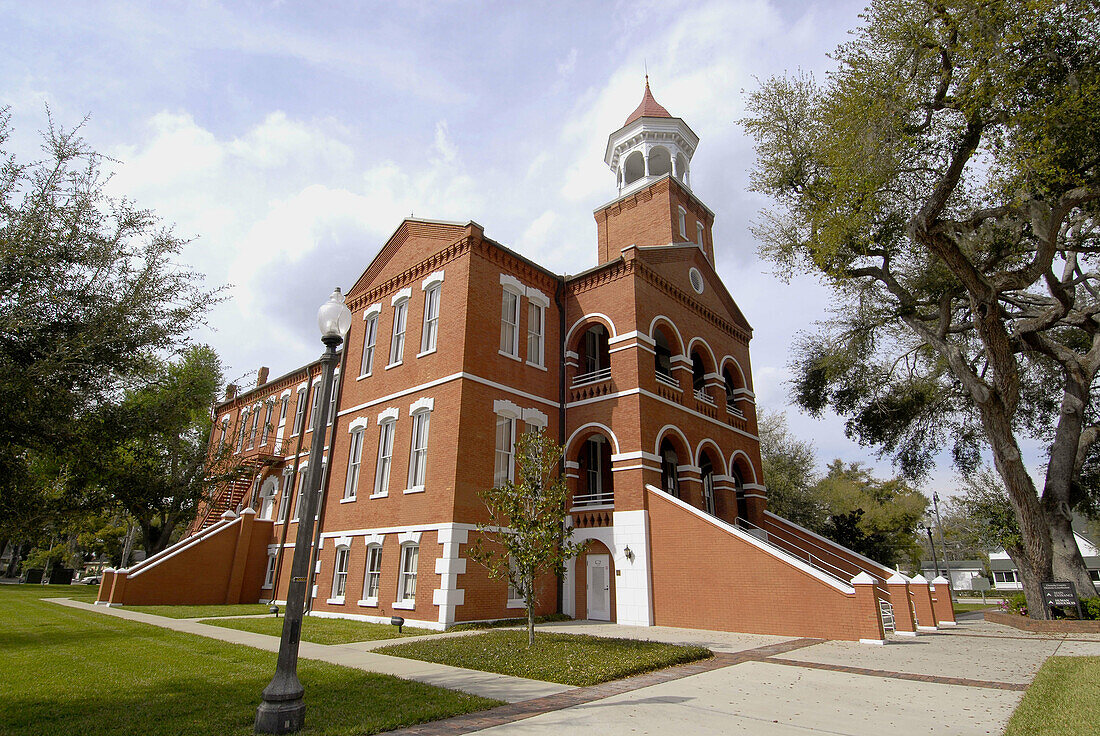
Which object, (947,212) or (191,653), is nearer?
(191,653)

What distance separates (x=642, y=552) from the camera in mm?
17344

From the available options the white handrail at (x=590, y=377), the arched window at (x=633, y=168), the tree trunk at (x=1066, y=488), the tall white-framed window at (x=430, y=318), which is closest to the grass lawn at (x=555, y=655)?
the white handrail at (x=590, y=377)

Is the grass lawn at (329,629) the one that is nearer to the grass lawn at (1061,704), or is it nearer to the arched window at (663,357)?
the grass lawn at (1061,704)

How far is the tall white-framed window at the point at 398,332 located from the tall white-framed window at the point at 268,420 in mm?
14590

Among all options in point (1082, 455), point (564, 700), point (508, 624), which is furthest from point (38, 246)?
point (1082, 455)

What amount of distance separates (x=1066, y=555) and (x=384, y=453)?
2289 cm

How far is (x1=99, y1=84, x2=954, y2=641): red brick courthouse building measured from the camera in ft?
52.5

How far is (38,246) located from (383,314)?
50.2ft

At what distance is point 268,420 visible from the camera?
32.3m

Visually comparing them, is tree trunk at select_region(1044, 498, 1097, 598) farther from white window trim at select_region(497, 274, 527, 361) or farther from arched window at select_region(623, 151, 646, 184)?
arched window at select_region(623, 151, 646, 184)

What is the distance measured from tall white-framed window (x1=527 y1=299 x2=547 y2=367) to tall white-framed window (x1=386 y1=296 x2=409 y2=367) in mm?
4570

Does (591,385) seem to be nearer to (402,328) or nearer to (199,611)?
(402,328)

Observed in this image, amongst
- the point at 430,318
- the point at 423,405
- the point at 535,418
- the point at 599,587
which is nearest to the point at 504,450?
the point at 535,418

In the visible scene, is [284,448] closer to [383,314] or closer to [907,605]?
[383,314]
